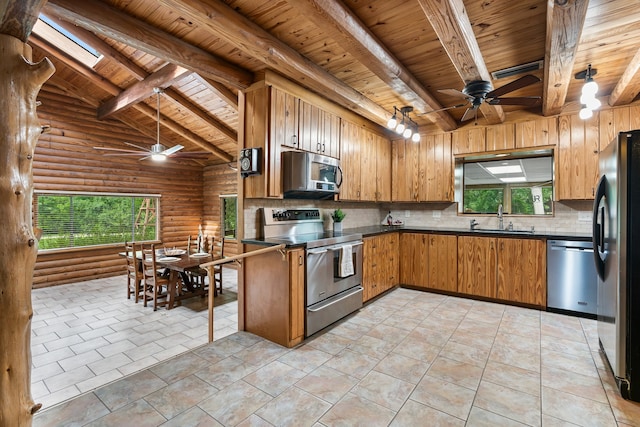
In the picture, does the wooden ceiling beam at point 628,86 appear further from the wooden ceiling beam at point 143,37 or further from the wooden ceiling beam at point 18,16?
the wooden ceiling beam at point 18,16

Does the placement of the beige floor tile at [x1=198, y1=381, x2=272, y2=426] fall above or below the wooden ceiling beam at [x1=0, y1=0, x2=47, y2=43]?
below

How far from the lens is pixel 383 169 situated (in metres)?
4.98

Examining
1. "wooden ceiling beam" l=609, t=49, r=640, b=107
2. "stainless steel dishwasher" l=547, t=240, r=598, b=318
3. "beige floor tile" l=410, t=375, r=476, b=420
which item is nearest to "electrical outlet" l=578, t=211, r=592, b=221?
"stainless steel dishwasher" l=547, t=240, r=598, b=318

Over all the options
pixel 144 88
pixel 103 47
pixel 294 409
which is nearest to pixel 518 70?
pixel 294 409

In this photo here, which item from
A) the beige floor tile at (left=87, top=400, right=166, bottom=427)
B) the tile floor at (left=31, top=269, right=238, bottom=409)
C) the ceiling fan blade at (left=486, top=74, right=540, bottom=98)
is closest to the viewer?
the beige floor tile at (left=87, top=400, right=166, bottom=427)

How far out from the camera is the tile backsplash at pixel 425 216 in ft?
10.7

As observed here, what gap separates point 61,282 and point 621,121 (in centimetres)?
924

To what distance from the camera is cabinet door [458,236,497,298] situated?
4.02m

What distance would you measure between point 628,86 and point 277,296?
4081 mm

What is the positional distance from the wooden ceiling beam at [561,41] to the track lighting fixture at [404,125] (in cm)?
142

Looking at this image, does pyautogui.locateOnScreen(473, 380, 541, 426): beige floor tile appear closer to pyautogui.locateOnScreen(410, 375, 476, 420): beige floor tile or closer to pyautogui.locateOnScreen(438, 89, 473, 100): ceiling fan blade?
pyautogui.locateOnScreen(410, 375, 476, 420): beige floor tile

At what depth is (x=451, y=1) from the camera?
1.75 metres

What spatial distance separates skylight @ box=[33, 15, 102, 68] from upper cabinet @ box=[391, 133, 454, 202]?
5.04 m

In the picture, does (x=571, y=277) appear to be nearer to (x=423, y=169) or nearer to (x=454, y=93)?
(x=423, y=169)
